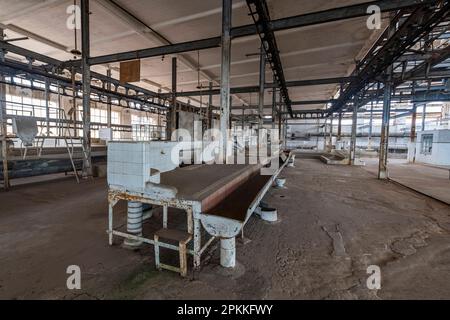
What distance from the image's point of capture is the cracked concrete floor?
1820 millimetres

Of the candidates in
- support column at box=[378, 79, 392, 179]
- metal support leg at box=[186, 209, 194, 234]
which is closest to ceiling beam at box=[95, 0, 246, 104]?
metal support leg at box=[186, 209, 194, 234]

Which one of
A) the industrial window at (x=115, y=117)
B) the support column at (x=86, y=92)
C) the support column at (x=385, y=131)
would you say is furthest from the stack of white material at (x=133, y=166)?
the industrial window at (x=115, y=117)

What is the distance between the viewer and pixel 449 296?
5.93ft

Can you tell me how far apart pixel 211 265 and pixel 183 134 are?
21.6 feet

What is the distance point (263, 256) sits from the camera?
2.43 meters

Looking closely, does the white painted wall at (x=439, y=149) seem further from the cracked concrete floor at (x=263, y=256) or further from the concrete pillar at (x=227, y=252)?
the concrete pillar at (x=227, y=252)

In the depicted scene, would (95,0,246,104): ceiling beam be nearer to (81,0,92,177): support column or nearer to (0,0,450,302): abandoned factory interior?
(0,0,450,302): abandoned factory interior

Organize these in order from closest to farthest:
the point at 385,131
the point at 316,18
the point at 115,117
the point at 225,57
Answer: the point at 316,18 → the point at 225,57 → the point at 385,131 → the point at 115,117

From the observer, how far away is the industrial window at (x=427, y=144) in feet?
40.3

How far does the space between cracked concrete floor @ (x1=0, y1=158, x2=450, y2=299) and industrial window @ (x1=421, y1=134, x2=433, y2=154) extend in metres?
11.2

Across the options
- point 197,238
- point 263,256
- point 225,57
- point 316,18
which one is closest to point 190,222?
point 197,238

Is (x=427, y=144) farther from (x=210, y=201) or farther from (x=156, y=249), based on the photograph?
(x=156, y=249)

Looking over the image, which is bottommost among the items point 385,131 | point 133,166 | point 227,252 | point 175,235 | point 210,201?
point 227,252

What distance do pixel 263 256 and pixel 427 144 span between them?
1556cm
